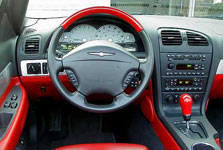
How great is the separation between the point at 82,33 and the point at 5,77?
1.47 ft

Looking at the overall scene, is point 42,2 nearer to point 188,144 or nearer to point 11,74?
point 11,74

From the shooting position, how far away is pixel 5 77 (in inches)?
50.9

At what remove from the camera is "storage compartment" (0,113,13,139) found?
1108 millimetres

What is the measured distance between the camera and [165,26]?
1.53 m

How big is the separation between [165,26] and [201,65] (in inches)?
12.0

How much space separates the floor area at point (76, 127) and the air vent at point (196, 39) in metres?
0.60

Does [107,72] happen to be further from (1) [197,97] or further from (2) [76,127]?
(2) [76,127]

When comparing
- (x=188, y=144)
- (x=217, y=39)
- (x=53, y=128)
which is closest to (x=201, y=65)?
(x=217, y=39)

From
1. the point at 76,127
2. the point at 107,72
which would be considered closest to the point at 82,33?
the point at 107,72

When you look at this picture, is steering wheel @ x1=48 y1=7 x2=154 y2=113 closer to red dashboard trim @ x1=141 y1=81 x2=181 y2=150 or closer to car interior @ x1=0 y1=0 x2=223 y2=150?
car interior @ x1=0 y1=0 x2=223 y2=150

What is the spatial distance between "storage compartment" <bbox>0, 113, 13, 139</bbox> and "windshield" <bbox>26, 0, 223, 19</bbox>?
25.5 inches

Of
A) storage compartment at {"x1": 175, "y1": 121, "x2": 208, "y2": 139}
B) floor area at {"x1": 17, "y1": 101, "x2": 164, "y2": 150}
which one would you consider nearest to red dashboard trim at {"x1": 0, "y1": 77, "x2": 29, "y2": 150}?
floor area at {"x1": 17, "y1": 101, "x2": 164, "y2": 150}

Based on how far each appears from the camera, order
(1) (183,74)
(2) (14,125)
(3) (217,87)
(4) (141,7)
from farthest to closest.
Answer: (4) (141,7) → (3) (217,87) → (1) (183,74) → (2) (14,125)

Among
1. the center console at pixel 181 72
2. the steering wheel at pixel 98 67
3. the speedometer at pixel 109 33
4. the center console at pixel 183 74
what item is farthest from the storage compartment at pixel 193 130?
the speedometer at pixel 109 33
